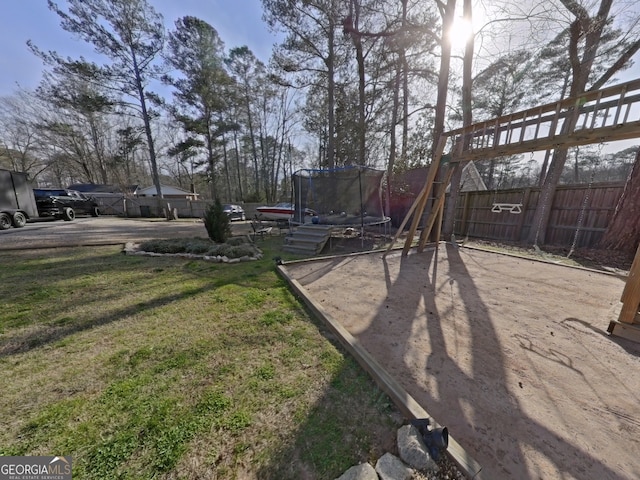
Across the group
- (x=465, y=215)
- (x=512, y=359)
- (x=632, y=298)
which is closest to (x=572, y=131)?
(x=632, y=298)

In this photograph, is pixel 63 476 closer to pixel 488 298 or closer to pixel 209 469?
pixel 209 469

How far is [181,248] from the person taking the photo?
5.92m

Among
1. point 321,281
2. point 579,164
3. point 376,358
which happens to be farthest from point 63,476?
point 579,164

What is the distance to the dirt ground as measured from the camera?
131 centimetres

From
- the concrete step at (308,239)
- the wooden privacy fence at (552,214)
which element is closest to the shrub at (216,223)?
the concrete step at (308,239)

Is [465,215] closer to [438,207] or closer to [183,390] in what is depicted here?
[438,207]

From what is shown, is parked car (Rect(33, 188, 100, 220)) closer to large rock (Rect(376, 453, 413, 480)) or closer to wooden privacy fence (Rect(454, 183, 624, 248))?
large rock (Rect(376, 453, 413, 480))

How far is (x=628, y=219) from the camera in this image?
5793 mm

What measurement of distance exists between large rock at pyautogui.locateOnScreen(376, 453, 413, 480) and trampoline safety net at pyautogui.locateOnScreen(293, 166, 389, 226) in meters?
6.86

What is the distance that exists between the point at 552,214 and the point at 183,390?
1070 centimetres

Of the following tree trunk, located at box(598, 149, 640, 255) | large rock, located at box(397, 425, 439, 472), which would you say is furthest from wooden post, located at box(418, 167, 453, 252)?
large rock, located at box(397, 425, 439, 472)

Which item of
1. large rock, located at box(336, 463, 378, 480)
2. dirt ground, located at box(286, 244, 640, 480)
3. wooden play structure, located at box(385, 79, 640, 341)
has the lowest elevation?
dirt ground, located at box(286, 244, 640, 480)

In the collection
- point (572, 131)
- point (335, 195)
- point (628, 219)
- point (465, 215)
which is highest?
point (572, 131)

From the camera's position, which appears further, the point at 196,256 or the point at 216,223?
the point at 216,223
